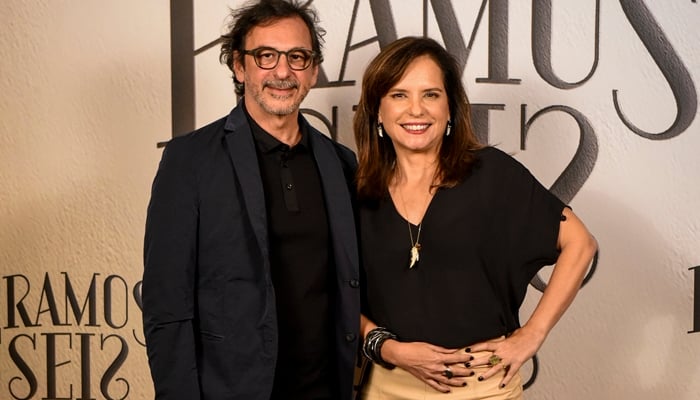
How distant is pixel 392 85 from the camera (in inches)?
78.2

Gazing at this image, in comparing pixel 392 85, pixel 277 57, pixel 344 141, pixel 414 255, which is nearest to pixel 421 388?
pixel 414 255

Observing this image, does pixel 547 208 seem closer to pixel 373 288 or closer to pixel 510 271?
pixel 510 271

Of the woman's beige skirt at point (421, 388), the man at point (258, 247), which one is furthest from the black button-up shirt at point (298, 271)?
the woman's beige skirt at point (421, 388)

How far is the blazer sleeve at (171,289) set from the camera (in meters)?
1.74

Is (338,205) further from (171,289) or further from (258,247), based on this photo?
(171,289)

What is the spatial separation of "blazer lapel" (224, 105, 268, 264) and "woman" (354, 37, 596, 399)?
0.32m

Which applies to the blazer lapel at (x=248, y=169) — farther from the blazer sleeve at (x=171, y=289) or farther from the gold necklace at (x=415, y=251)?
the gold necklace at (x=415, y=251)

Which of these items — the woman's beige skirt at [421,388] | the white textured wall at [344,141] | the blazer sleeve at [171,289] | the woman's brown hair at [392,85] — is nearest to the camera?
the blazer sleeve at [171,289]

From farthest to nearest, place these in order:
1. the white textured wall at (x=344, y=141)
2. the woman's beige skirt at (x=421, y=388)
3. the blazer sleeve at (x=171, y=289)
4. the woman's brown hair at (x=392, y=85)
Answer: the white textured wall at (x=344, y=141) → the woman's brown hair at (x=392, y=85) → the woman's beige skirt at (x=421, y=388) → the blazer sleeve at (x=171, y=289)

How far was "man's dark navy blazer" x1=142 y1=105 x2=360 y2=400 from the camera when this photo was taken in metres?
1.74

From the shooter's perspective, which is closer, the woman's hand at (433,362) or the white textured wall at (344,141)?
the woman's hand at (433,362)

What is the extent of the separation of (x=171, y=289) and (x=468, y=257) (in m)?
0.68

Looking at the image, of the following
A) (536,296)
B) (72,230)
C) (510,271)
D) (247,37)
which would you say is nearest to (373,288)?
(510,271)

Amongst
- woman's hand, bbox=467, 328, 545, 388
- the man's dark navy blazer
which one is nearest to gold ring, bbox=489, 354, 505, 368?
woman's hand, bbox=467, 328, 545, 388
